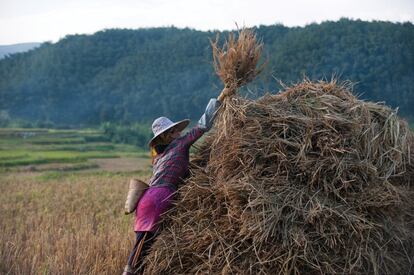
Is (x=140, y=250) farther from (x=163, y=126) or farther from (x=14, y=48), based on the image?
(x=14, y=48)

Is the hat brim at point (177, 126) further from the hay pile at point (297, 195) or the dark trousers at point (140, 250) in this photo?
the dark trousers at point (140, 250)

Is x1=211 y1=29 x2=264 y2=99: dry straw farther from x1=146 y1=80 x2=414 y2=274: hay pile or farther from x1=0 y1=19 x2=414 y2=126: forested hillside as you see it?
x1=0 y1=19 x2=414 y2=126: forested hillside

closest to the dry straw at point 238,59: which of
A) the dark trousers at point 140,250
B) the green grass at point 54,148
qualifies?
the dark trousers at point 140,250

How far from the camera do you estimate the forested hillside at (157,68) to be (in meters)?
37.0

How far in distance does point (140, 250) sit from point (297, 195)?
150 centimetres

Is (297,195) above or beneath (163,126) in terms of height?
beneath

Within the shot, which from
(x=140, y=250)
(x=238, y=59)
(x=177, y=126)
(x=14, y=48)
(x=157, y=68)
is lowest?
(x=157, y=68)

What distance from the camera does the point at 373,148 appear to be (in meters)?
4.54

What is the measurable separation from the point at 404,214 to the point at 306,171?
2.95ft

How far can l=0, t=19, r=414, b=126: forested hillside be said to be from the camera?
3697cm

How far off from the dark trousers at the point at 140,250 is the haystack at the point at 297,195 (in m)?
0.15

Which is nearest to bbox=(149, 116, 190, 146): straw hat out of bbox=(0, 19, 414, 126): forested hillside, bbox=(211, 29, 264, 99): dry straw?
bbox=(211, 29, 264, 99): dry straw

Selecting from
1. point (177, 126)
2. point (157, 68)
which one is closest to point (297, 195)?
point (177, 126)

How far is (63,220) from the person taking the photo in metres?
8.90
